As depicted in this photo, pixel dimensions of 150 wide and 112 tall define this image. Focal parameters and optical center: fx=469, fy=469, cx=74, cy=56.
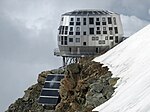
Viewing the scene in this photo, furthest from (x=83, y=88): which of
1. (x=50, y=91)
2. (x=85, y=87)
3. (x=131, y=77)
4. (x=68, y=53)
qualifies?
(x=68, y=53)

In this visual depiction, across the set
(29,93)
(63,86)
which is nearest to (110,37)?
(29,93)

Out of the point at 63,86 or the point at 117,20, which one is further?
the point at 117,20

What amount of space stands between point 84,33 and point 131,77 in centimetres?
3819

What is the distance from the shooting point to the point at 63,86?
47812 mm

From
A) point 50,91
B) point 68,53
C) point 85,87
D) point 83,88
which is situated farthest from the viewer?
point 68,53

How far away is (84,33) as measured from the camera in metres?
74.0

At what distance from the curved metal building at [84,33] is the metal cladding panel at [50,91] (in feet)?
48.8

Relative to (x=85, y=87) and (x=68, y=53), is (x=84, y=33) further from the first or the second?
(x=85, y=87)

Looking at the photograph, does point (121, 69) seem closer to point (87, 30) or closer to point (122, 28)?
point (87, 30)

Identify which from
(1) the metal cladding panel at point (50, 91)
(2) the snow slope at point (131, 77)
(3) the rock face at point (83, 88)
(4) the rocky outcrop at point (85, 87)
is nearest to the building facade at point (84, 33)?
(1) the metal cladding panel at point (50, 91)

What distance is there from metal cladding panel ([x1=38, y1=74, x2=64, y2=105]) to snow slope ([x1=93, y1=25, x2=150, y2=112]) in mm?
8125

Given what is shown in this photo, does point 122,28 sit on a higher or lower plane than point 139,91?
higher

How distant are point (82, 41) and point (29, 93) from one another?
15.7 metres

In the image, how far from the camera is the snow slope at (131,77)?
93.3 feet
